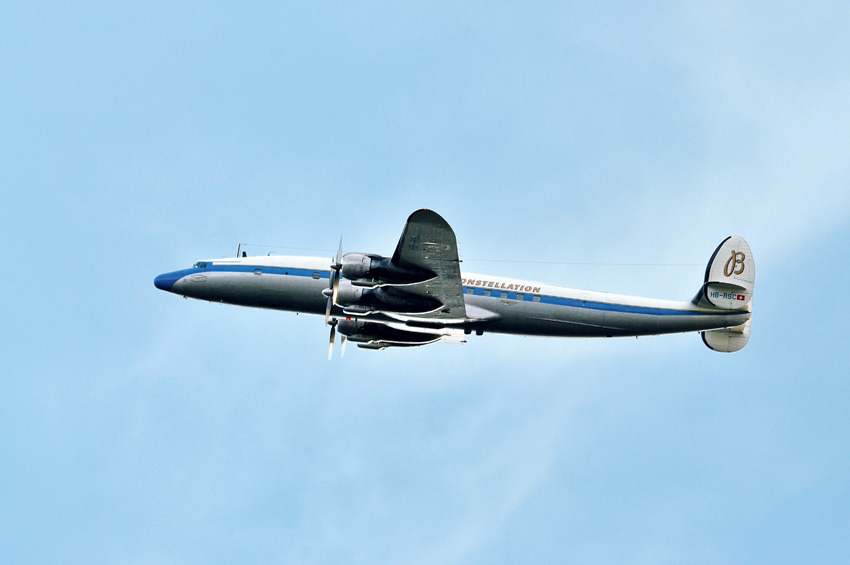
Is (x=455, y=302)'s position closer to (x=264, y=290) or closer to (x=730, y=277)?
(x=264, y=290)

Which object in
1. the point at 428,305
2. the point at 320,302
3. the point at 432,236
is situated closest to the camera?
the point at 432,236

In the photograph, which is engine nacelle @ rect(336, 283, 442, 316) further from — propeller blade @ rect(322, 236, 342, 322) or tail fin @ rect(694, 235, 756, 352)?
tail fin @ rect(694, 235, 756, 352)

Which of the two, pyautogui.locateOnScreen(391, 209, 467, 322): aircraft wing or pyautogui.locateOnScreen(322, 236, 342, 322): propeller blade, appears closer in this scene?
pyautogui.locateOnScreen(391, 209, 467, 322): aircraft wing

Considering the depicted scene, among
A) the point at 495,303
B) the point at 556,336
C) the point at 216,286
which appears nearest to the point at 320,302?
the point at 216,286

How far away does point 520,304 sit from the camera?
1367 inches

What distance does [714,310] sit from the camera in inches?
1393

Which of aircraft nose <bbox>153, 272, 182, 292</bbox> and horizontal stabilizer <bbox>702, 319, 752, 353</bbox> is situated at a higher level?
aircraft nose <bbox>153, 272, 182, 292</bbox>

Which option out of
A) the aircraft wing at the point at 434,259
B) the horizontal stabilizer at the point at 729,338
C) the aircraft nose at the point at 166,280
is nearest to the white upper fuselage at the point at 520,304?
the aircraft wing at the point at 434,259

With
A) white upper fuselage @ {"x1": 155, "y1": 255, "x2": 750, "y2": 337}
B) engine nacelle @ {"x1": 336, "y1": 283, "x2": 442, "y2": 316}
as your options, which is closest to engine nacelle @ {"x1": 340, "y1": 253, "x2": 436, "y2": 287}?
engine nacelle @ {"x1": 336, "y1": 283, "x2": 442, "y2": 316}

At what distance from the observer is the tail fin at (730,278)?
35.4m

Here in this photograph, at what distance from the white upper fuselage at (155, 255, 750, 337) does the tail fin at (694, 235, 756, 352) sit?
40 cm

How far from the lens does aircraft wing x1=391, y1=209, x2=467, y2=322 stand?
95.7 ft

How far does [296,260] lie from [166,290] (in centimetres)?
619

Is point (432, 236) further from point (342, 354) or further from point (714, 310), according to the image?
point (714, 310)
